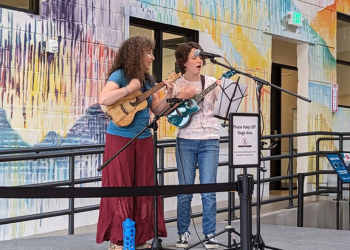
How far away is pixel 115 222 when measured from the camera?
472cm

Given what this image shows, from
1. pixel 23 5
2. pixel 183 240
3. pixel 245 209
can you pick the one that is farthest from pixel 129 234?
pixel 23 5

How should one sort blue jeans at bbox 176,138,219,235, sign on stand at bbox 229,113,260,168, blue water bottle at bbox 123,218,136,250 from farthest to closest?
blue jeans at bbox 176,138,219,235
blue water bottle at bbox 123,218,136,250
sign on stand at bbox 229,113,260,168

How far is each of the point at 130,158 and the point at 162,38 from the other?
4.70 meters

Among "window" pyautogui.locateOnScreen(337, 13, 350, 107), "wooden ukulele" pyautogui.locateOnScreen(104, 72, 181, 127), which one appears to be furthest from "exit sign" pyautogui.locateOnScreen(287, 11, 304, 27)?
"wooden ukulele" pyautogui.locateOnScreen(104, 72, 181, 127)

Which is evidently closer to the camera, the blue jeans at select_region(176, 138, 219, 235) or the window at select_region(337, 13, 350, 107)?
the blue jeans at select_region(176, 138, 219, 235)

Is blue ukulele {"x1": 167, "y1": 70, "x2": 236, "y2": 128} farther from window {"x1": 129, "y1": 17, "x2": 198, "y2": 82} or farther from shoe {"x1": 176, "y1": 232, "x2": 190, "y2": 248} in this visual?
window {"x1": 129, "y1": 17, "x2": 198, "y2": 82}

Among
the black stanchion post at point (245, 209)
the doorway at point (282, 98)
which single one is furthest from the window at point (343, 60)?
the black stanchion post at point (245, 209)

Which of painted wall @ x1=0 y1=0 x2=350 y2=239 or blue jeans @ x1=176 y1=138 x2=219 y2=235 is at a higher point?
painted wall @ x1=0 y1=0 x2=350 y2=239

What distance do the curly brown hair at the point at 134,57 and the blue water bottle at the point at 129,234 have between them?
1.08m

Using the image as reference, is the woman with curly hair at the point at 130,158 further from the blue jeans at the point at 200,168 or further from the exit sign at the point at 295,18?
the exit sign at the point at 295,18

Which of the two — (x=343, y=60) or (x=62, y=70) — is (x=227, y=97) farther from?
(x=343, y=60)

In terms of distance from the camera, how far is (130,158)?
474cm

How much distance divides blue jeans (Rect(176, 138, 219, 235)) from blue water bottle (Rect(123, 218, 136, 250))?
27.3 inches

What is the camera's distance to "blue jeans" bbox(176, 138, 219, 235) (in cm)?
511
